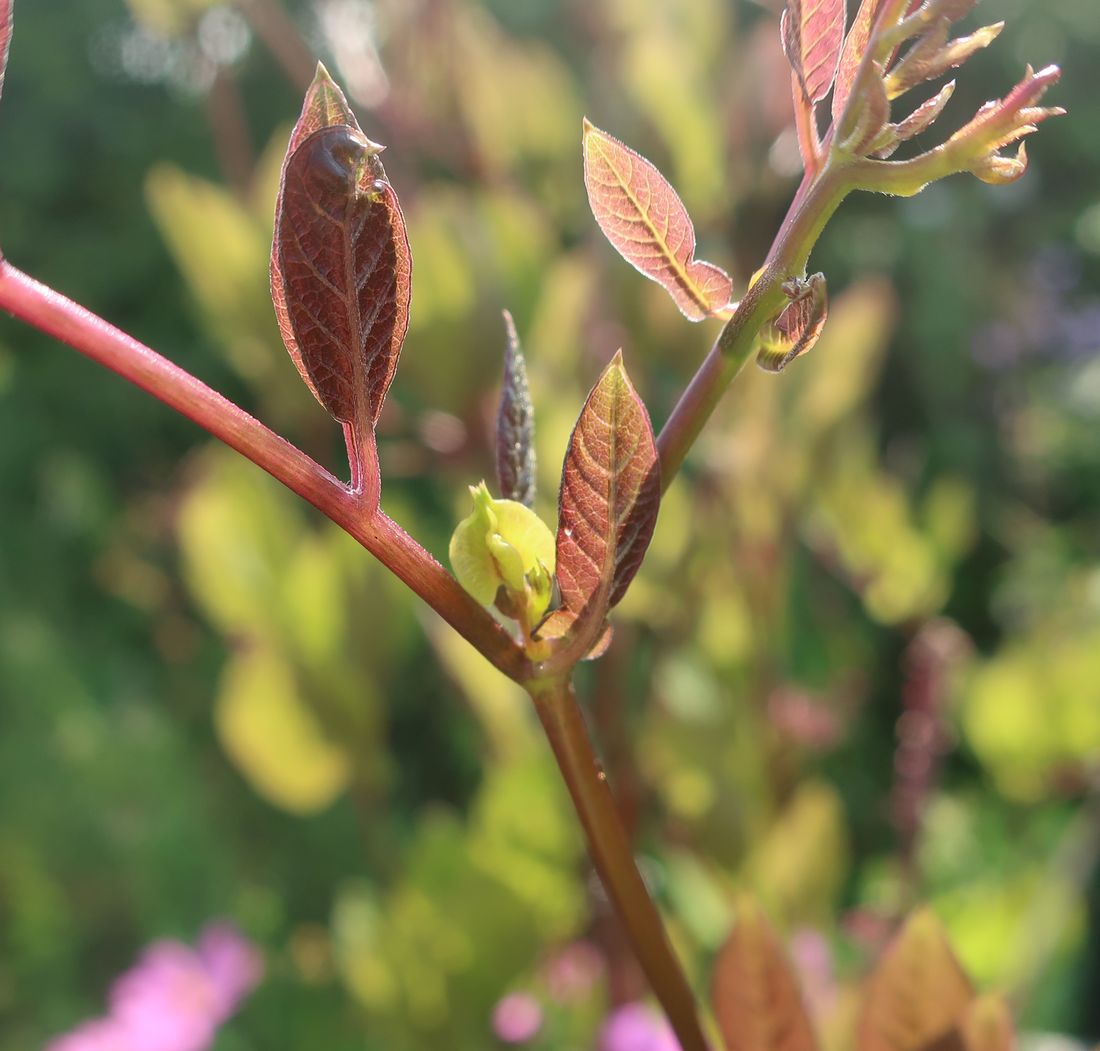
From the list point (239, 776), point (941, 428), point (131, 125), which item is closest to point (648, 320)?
point (239, 776)

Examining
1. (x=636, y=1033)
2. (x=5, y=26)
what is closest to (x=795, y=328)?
(x=5, y=26)

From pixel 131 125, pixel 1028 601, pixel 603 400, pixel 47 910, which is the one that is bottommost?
pixel 47 910

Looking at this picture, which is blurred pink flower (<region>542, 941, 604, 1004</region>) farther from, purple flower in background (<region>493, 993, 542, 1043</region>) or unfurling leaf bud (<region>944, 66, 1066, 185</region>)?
unfurling leaf bud (<region>944, 66, 1066, 185</region>)

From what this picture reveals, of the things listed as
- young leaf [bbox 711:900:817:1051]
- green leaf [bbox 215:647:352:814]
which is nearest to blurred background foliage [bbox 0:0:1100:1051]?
green leaf [bbox 215:647:352:814]

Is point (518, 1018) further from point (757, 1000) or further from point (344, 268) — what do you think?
point (344, 268)

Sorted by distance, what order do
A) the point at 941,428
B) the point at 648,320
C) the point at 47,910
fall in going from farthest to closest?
the point at 941,428
the point at 47,910
the point at 648,320

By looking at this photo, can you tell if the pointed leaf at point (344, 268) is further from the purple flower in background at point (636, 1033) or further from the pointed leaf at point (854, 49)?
the purple flower in background at point (636, 1033)

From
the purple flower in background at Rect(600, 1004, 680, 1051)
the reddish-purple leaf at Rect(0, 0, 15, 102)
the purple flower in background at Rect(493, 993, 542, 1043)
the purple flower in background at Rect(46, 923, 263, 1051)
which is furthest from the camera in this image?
the purple flower in background at Rect(46, 923, 263, 1051)

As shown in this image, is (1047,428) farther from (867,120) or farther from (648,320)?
(867,120)
